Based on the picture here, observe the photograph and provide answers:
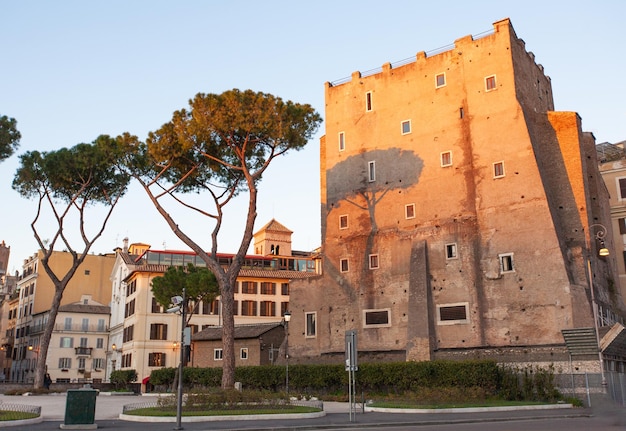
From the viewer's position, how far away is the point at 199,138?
117 feet

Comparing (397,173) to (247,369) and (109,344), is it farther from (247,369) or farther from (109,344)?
(109,344)

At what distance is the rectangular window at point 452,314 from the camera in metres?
36.8

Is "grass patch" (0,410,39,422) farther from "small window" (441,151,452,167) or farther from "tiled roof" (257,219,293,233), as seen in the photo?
"tiled roof" (257,219,293,233)

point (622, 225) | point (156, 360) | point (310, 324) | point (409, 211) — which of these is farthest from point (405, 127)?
point (156, 360)

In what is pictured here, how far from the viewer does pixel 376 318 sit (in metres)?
40.5

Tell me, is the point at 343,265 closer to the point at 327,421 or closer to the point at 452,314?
the point at 452,314

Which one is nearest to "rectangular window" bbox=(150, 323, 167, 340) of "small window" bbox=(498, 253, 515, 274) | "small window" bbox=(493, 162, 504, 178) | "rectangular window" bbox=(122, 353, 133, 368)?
A: "rectangular window" bbox=(122, 353, 133, 368)

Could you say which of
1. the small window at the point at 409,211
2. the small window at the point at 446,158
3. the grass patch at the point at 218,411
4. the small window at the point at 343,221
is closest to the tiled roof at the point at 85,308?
the small window at the point at 343,221

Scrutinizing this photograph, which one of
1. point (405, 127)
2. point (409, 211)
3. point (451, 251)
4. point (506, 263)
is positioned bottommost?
point (506, 263)

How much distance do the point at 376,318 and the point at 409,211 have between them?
741 centimetres

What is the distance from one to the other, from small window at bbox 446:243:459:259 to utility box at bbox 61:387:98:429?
82.1 feet

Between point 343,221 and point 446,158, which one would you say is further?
point 343,221

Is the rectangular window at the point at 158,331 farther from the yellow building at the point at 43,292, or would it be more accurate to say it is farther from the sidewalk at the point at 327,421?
the sidewalk at the point at 327,421

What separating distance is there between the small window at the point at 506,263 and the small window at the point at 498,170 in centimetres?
495
